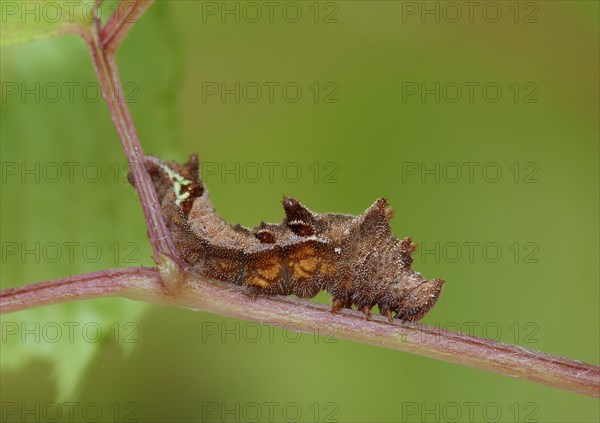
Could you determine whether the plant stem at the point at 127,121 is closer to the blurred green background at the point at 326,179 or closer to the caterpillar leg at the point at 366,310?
the caterpillar leg at the point at 366,310

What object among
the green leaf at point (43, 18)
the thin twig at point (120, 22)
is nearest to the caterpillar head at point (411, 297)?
the thin twig at point (120, 22)

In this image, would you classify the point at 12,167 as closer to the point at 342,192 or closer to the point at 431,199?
the point at 342,192

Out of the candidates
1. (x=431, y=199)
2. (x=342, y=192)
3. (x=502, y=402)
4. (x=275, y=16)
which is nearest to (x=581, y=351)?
(x=502, y=402)

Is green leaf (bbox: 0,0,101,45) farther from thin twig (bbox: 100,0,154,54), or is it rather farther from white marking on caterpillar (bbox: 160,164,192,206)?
white marking on caterpillar (bbox: 160,164,192,206)

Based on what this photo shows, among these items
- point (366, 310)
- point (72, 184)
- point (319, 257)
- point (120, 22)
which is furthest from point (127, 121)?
point (72, 184)

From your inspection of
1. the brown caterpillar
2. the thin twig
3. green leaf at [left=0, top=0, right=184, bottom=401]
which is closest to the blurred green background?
green leaf at [left=0, top=0, right=184, bottom=401]

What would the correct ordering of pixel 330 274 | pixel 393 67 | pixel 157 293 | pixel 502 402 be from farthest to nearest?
1. pixel 393 67
2. pixel 502 402
3. pixel 330 274
4. pixel 157 293
